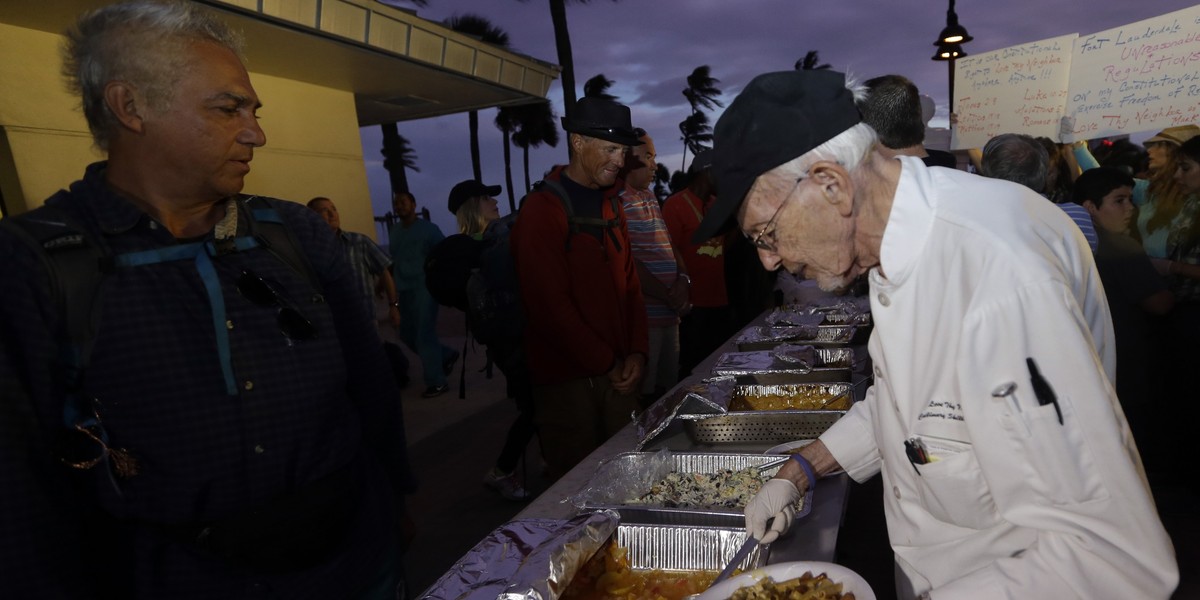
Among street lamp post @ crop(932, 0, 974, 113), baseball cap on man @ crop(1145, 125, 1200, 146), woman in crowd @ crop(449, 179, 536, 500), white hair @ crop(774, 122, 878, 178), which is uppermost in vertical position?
street lamp post @ crop(932, 0, 974, 113)

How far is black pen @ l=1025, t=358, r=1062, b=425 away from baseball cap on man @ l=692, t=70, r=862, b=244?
401 millimetres

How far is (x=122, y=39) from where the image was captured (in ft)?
3.76

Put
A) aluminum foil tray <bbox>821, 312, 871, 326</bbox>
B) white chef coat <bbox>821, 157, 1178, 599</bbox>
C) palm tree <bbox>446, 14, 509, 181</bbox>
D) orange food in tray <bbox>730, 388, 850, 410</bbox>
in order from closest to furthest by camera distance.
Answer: white chef coat <bbox>821, 157, 1178, 599</bbox>, orange food in tray <bbox>730, 388, 850, 410</bbox>, aluminum foil tray <bbox>821, 312, 871, 326</bbox>, palm tree <bbox>446, 14, 509, 181</bbox>

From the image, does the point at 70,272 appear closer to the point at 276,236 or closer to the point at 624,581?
the point at 276,236

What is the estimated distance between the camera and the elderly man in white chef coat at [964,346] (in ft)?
2.55

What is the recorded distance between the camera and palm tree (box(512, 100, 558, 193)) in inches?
1174

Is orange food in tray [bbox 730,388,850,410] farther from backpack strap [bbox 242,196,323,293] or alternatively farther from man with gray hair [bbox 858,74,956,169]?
backpack strap [bbox 242,196,323,293]

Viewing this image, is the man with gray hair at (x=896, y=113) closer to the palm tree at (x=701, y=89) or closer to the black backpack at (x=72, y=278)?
the black backpack at (x=72, y=278)

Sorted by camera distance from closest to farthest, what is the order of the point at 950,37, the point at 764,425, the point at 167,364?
the point at 167,364, the point at 764,425, the point at 950,37

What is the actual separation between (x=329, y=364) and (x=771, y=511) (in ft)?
3.01

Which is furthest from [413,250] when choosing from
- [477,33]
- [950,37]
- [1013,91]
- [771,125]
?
[477,33]

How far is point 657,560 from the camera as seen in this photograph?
5.01 ft

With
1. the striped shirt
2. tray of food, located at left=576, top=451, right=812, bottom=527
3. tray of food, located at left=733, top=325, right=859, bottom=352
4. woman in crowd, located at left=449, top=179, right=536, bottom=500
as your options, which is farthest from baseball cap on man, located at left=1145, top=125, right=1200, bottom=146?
woman in crowd, located at left=449, top=179, right=536, bottom=500

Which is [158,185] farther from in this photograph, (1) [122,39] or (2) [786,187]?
(2) [786,187]
